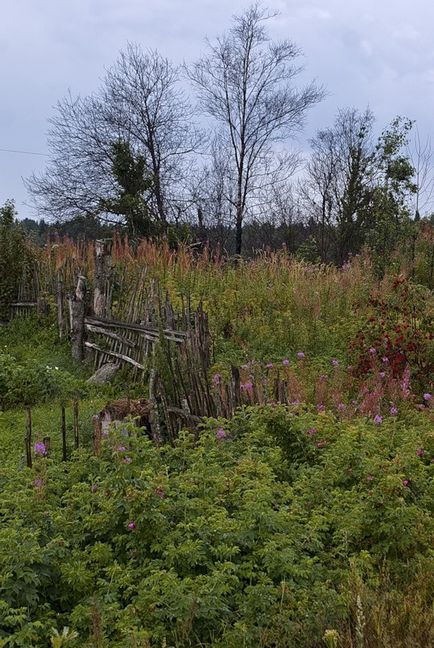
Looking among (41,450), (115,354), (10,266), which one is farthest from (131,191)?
(41,450)

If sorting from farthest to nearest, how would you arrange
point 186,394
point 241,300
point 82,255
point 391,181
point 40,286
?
point 391,181 → point 82,255 → point 40,286 → point 241,300 → point 186,394

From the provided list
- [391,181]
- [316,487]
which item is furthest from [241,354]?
[391,181]

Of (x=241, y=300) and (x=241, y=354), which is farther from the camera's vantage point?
(x=241, y=300)

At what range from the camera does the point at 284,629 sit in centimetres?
245

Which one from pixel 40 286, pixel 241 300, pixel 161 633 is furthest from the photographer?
pixel 40 286

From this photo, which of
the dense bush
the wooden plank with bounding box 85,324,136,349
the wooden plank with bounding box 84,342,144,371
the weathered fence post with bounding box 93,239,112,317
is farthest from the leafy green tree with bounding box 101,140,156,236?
the dense bush

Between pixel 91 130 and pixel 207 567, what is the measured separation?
2276 centimetres

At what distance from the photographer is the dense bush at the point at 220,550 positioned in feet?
7.97

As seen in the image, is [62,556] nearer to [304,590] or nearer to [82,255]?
[304,590]

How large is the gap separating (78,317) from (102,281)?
653mm

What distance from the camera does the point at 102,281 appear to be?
10.1m

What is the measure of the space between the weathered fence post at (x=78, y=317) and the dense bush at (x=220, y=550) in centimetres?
603

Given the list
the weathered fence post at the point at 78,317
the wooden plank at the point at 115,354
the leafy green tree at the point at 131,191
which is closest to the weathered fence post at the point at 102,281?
the weathered fence post at the point at 78,317

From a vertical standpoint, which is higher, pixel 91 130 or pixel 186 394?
pixel 91 130
